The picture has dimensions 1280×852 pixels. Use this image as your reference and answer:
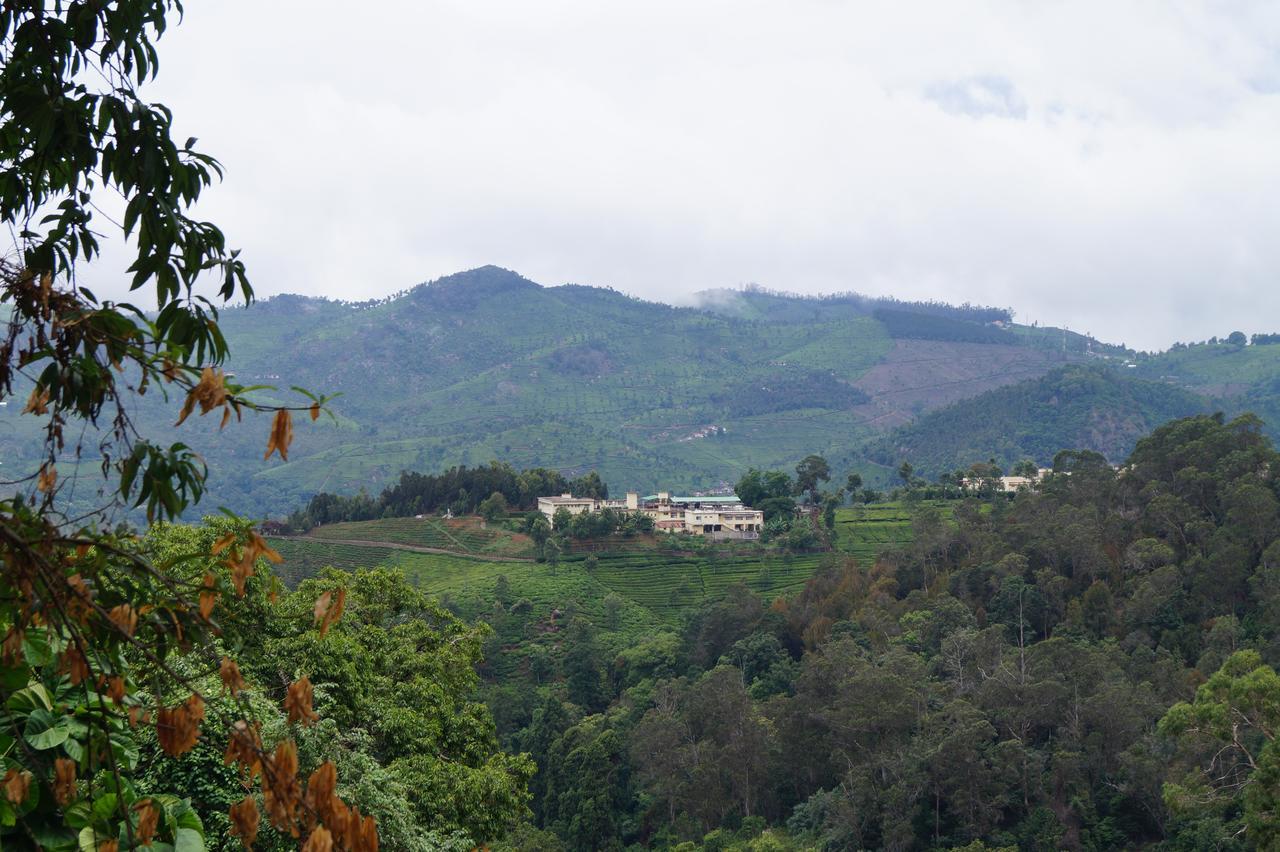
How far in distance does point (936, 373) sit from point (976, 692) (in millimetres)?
132339

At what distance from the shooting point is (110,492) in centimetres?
295

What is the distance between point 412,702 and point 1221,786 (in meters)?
14.2

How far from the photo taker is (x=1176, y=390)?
103 metres

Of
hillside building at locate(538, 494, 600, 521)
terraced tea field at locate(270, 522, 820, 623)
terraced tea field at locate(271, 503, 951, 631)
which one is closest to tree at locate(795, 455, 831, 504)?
terraced tea field at locate(271, 503, 951, 631)

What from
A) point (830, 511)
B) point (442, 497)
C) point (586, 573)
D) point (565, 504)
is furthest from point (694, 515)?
point (442, 497)

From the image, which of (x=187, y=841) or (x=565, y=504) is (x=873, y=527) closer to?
(x=565, y=504)

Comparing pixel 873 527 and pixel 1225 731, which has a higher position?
pixel 873 527


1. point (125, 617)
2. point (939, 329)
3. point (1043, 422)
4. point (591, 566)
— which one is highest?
point (939, 329)

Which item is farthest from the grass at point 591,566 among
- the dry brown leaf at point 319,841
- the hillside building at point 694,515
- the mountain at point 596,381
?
the mountain at point 596,381

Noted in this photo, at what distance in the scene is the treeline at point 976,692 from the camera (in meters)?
22.0

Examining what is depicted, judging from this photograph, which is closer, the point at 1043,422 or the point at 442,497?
the point at 442,497

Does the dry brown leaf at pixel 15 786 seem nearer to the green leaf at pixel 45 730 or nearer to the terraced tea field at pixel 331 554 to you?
the green leaf at pixel 45 730

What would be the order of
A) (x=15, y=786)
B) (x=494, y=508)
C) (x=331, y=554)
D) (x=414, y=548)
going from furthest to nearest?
(x=494, y=508)
(x=414, y=548)
(x=331, y=554)
(x=15, y=786)

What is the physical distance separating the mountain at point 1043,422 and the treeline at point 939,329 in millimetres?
61071
